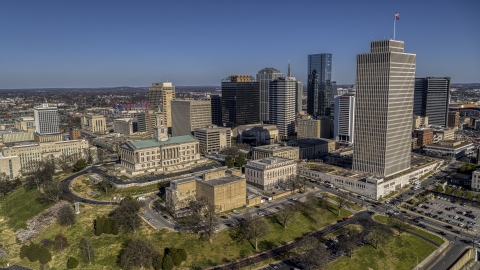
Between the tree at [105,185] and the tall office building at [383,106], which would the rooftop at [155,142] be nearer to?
the tree at [105,185]

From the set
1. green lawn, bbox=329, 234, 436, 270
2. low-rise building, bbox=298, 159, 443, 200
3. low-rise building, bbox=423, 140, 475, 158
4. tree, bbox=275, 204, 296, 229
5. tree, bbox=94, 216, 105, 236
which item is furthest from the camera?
low-rise building, bbox=423, 140, 475, 158

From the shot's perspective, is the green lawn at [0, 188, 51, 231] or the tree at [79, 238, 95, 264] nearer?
the tree at [79, 238, 95, 264]

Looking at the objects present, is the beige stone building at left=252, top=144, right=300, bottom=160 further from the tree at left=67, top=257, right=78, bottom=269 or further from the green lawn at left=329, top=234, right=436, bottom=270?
the tree at left=67, top=257, right=78, bottom=269

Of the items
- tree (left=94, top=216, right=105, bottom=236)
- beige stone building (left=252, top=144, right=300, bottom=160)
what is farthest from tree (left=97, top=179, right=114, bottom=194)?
beige stone building (left=252, top=144, right=300, bottom=160)

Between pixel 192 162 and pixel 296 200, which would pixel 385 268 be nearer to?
pixel 296 200

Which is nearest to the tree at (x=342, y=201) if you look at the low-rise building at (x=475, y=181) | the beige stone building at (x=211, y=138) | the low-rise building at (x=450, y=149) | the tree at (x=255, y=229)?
the tree at (x=255, y=229)

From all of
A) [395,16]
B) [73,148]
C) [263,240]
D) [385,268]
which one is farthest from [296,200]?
[73,148]

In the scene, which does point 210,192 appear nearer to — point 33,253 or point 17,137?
point 33,253
